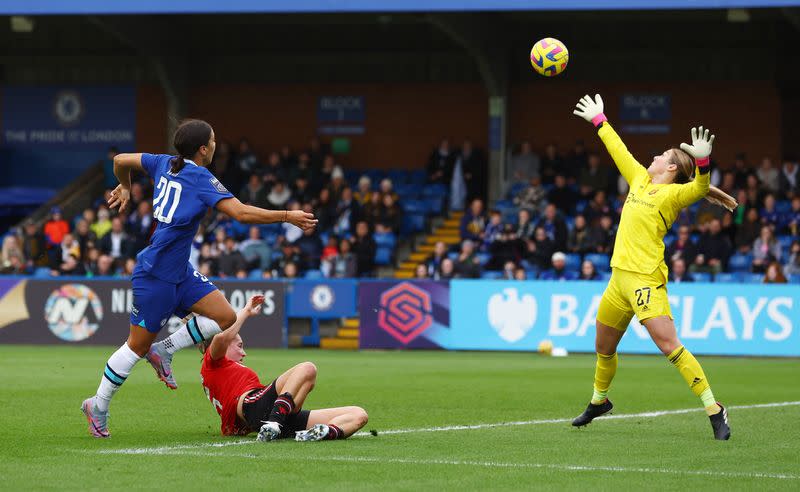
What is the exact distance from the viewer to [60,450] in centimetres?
893

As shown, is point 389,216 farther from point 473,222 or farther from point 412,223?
point 473,222

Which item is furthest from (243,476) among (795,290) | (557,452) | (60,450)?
(795,290)

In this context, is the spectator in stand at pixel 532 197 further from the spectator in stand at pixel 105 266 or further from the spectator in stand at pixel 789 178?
the spectator in stand at pixel 105 266

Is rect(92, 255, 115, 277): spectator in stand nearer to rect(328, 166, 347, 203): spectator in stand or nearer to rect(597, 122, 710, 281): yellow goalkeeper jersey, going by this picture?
rect(328, 166, 347, 203): spectator in stand

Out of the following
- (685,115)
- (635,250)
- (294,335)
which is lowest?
(294,335)

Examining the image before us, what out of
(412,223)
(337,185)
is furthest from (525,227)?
(337,185)

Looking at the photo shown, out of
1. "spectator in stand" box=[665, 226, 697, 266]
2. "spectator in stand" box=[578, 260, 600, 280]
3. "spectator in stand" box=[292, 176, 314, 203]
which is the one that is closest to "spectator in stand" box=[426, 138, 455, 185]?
"spectator in stand" box=[292, 176, 314, 203]

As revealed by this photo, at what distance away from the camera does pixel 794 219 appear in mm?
24328

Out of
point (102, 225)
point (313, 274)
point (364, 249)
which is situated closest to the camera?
point (313, 274)

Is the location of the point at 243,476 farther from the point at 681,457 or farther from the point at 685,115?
the point at 685,115

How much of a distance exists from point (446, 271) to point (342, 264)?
220cm

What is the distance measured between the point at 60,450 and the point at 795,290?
1460 centimetres

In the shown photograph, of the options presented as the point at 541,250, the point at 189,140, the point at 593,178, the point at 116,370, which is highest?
the point at 593,178

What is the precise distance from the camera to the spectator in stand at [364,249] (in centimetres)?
2511
